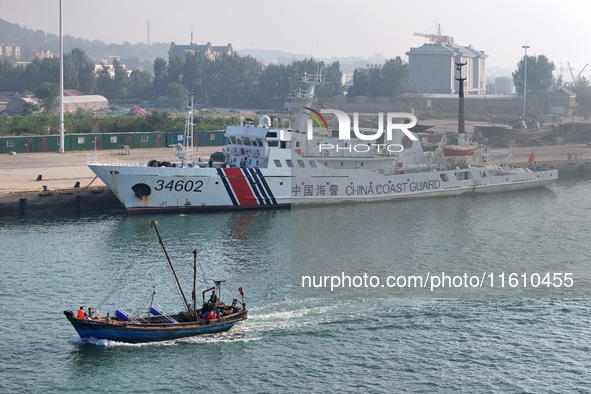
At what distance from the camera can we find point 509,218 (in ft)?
191

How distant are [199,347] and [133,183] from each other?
25682mm

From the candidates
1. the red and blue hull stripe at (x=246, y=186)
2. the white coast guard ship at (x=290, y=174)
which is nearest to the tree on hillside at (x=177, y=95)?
the white coast guard ship at (x=290, y=174)

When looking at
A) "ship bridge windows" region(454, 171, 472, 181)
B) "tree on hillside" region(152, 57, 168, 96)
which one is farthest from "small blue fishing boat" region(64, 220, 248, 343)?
"tree on hillside" region(152, 57, 168, 96)

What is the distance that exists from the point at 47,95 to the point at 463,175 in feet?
261

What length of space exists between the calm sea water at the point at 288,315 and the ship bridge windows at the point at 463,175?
12182 millimetres

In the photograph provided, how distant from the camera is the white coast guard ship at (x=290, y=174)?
58.2m

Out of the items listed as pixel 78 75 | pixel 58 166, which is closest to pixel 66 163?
pixel 58 166

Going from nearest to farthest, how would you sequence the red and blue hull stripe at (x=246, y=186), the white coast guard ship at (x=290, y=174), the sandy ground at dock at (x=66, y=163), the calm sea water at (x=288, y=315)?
1. the calm sea water at (x=288, y=315)
2. the white coast guard ship at (x=290, y=174)
3. the red and blue hull stripe at (x=246, y=186)
4. the sandy ground at dock at (x=66, y=163)

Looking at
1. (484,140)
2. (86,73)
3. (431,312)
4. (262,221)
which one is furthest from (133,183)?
(86,73)

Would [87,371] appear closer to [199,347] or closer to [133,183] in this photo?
[199,347]

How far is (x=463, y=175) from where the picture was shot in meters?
68.3

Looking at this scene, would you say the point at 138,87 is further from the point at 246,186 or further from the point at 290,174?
the point at 246,186

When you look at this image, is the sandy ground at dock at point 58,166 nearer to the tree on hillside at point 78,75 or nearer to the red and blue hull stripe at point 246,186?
the red and blue hull stripe at point 246,186

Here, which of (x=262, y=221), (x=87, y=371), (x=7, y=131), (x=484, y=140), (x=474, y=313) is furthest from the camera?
(x=484, y=140)
